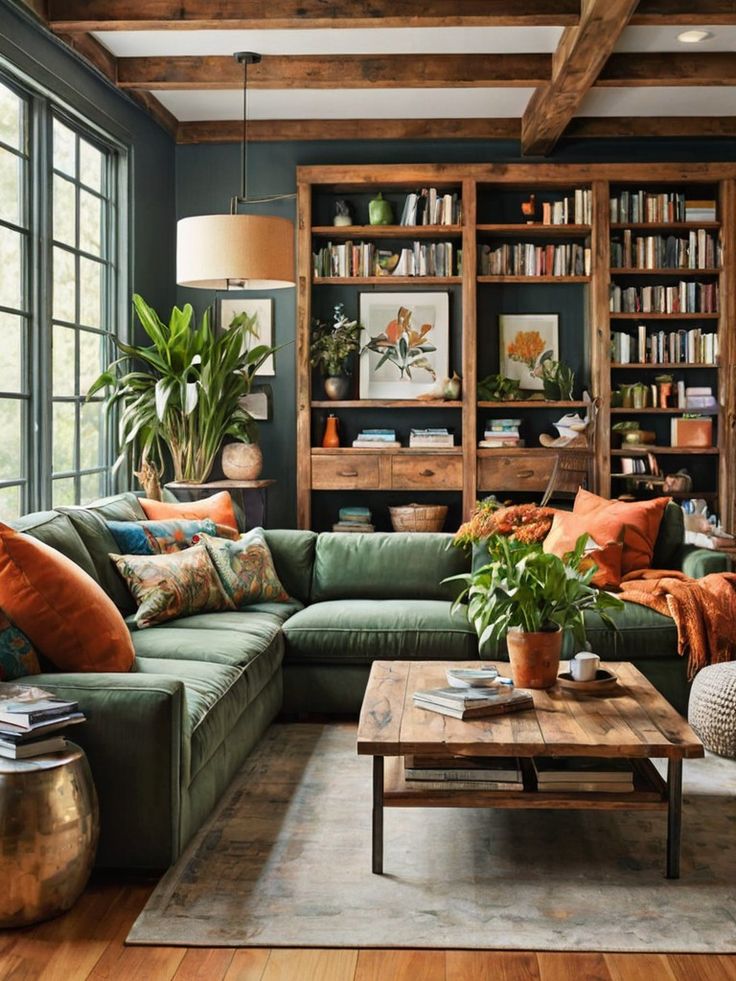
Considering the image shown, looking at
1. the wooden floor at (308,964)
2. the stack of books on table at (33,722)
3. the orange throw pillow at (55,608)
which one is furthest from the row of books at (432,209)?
the wooden floor at (308,964)

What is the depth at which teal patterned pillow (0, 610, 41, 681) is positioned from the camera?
306cm

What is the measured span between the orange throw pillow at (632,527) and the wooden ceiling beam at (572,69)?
199cm

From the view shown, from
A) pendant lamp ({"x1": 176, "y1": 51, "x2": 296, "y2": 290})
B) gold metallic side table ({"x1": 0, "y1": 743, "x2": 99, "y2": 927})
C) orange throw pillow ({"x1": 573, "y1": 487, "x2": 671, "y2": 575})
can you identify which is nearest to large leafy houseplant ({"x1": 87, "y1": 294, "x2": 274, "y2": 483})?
pendant lamp ({"x1": 176, "y1": 51, "x2": 296, "y2": 290})

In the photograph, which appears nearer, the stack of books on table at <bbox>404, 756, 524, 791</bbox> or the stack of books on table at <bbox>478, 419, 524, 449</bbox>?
the stack of books on table at <bbox>404, 756, 524, 791</bbox>

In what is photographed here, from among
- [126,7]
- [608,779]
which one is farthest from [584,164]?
Result: [608,779]

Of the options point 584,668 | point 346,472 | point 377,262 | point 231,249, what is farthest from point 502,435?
point 584,668

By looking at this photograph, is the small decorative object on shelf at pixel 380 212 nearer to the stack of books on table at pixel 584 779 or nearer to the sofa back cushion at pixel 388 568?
the sofa back cushion at pixel 388 568

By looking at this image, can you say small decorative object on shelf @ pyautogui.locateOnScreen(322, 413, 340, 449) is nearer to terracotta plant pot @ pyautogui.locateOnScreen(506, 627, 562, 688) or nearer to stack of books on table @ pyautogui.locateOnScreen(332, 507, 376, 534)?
stack of books on table @ pyautogui.locateOnScreen(332, 507, 376, 534)

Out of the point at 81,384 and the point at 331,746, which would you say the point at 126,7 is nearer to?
the point at 81,384

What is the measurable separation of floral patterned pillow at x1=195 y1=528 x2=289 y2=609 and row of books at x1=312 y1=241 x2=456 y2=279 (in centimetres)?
246

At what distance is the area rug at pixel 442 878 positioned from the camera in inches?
99.8

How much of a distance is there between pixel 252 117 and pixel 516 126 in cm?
162

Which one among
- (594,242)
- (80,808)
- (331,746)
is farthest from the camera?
(594,242)

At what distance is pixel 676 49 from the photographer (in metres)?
5.33
